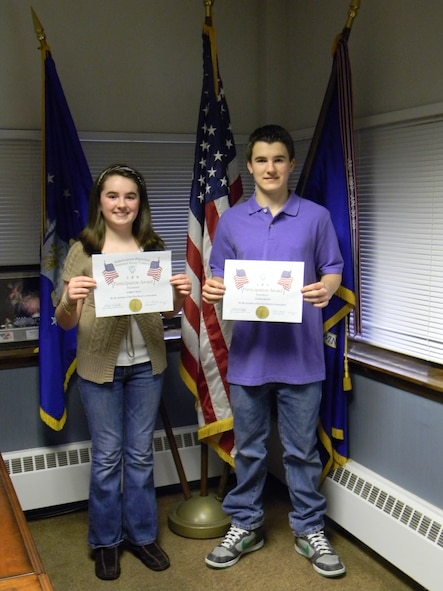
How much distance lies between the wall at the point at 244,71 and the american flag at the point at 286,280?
0.61m

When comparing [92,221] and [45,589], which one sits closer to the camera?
[45,589]

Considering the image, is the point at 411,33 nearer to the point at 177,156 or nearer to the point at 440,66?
the point at 440,66

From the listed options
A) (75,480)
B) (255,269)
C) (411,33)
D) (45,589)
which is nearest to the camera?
(45,589)

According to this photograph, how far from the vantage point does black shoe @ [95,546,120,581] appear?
2.41m

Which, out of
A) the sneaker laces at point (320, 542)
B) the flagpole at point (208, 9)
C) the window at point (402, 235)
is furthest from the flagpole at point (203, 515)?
the window at point (402, 235)

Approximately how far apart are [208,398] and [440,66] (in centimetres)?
153

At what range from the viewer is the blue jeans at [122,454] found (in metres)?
2.34

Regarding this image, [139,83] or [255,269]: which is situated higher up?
[139,83]

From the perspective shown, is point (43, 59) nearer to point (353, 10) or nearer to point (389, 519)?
point (353, 10)

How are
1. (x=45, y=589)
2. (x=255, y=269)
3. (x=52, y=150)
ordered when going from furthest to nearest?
1. (x=52, y=150)
2. (x=255, y=269)
3. (x=45, y=589)

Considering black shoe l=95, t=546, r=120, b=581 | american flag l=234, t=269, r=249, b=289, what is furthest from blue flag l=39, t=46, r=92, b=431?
american flag l=234, t=269, r=249, b=289

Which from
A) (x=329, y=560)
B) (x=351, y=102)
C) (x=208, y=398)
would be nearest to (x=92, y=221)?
(x=208, y=398)

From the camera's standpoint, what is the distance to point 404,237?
247 cm

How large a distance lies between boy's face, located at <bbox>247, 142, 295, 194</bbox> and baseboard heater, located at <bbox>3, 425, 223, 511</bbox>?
1.36 meters
